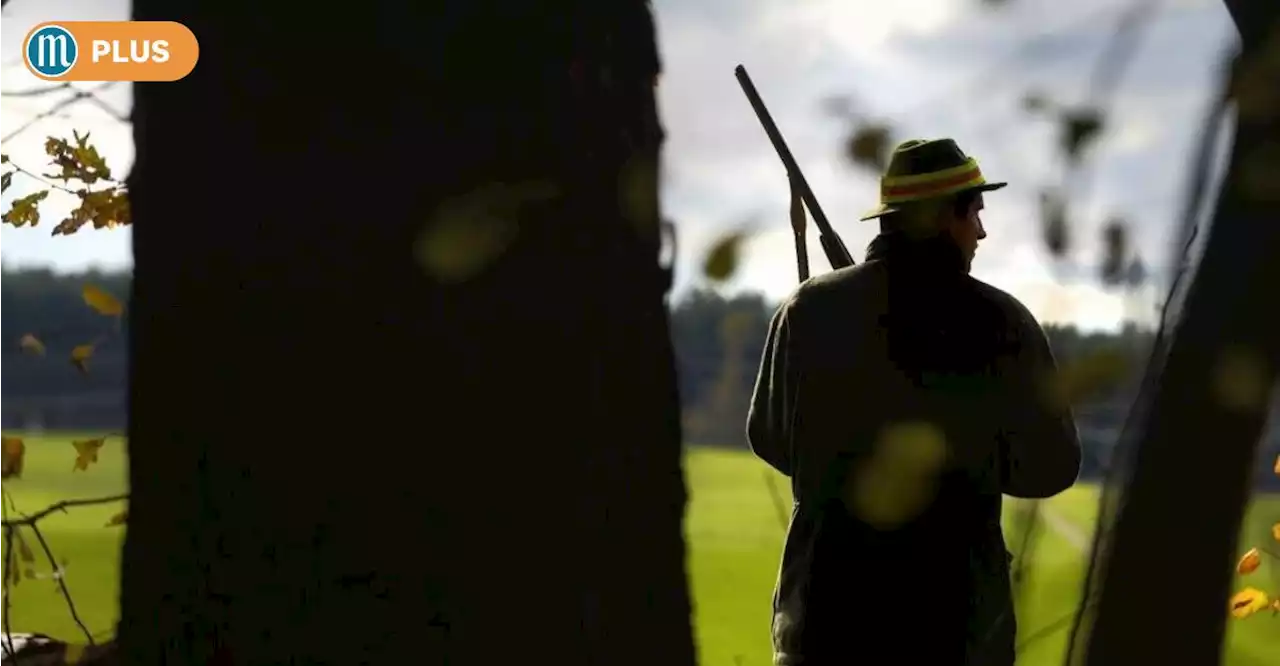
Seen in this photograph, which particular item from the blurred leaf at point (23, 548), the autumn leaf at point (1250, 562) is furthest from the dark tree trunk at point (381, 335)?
the autumn leaf at point (1250, 562)

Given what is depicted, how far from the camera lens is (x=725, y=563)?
8336 mm

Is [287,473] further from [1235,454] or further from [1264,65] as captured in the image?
[1264,65]

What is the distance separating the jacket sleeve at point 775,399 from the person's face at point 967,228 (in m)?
0.31

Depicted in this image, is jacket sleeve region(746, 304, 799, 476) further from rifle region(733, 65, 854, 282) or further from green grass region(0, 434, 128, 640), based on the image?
green grass region(0, 434, 128, 640)

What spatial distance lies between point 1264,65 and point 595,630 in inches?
64.2

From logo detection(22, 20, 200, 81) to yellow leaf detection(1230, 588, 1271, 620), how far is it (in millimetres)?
2533

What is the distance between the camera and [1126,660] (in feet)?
7.40

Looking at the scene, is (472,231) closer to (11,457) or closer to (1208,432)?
(1208,432)

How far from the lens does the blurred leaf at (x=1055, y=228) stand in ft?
7.09

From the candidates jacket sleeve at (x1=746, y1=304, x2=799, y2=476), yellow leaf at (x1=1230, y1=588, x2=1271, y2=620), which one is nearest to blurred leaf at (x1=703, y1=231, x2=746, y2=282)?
jacket sleeve at (x1=746, y1=304, x2=799, y2=476)

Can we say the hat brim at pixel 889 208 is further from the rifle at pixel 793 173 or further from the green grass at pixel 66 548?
the green grass at pixel 66 548

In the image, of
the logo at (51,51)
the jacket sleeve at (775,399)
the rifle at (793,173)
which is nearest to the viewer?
the jacket sleeve at (775,399)

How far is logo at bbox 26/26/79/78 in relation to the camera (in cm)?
266

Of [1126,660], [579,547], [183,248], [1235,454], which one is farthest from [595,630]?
[1235,454]
